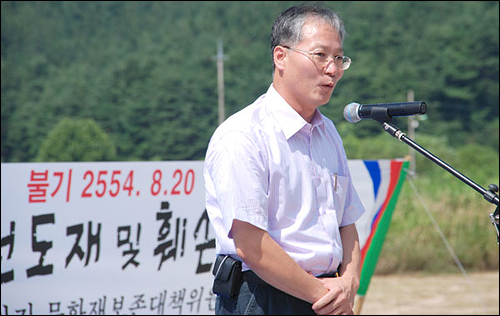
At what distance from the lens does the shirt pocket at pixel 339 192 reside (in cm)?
173

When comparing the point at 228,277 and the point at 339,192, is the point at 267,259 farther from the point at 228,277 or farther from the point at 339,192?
the point at 339,192

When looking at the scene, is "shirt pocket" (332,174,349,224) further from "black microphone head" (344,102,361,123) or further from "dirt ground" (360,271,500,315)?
"dirt ground" (360,271,500,315)

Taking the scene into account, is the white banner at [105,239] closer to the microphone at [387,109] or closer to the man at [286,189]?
the man at [286,189]

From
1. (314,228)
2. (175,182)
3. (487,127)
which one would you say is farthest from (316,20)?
(487,127)

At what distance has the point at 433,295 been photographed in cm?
612

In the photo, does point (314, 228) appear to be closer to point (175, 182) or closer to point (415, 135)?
point (175, 182)

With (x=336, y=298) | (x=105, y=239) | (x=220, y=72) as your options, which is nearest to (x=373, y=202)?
(x=105, y=239)

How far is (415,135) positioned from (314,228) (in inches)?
1008

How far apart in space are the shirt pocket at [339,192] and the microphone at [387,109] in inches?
6.3

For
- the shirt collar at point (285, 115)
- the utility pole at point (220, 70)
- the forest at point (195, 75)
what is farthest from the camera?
the utility pole at point (220, 70)

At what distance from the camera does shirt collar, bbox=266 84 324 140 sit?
5.48ft

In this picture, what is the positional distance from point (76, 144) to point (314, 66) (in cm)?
2097

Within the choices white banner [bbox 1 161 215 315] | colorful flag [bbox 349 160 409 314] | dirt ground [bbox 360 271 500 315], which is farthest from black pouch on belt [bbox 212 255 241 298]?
dirt ground [bbox 360 271 500 315]

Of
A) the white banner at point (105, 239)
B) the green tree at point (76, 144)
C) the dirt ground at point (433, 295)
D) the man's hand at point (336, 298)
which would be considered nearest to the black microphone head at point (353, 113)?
the man's hand at point (336, 298)
